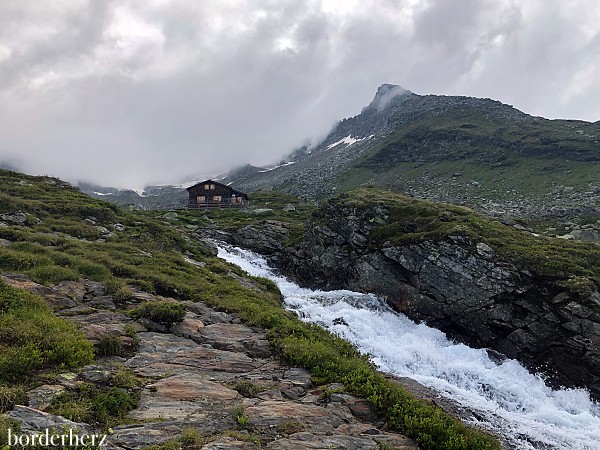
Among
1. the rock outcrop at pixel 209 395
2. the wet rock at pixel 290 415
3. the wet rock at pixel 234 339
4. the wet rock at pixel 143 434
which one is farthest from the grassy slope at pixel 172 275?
the wet rock at pixel 143 434

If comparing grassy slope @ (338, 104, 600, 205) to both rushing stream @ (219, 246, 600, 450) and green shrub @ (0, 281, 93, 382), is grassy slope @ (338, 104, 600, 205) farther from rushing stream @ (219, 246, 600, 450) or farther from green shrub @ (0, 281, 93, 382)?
green shrub @ (0, 281, 93, 382)

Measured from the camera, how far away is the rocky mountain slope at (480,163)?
84.1 meters

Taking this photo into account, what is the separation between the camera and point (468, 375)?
20547 millimetres

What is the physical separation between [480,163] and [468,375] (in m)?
121

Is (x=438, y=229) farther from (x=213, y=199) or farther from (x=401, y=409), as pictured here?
(x=213, y=199)

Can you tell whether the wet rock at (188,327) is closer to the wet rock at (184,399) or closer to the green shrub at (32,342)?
the wet rock at (184,399)

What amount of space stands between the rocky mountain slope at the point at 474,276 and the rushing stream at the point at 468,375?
1.44 m

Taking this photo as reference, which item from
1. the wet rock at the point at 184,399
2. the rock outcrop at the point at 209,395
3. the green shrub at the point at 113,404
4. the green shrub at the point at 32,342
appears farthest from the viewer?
the green shrub at the point at 32,342

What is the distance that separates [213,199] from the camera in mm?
98312

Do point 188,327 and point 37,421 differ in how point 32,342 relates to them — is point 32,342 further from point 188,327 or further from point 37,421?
point 188,327

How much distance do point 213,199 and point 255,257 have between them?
5561 centimetres

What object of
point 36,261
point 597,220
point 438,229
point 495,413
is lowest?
point 495,413

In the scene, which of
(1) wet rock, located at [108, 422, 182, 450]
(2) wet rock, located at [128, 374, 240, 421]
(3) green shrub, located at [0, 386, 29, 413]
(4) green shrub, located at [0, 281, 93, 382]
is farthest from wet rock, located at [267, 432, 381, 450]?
(4) green shrub, located at [0, 281, 93, 382]

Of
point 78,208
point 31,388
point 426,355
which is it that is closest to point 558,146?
point 426,355
